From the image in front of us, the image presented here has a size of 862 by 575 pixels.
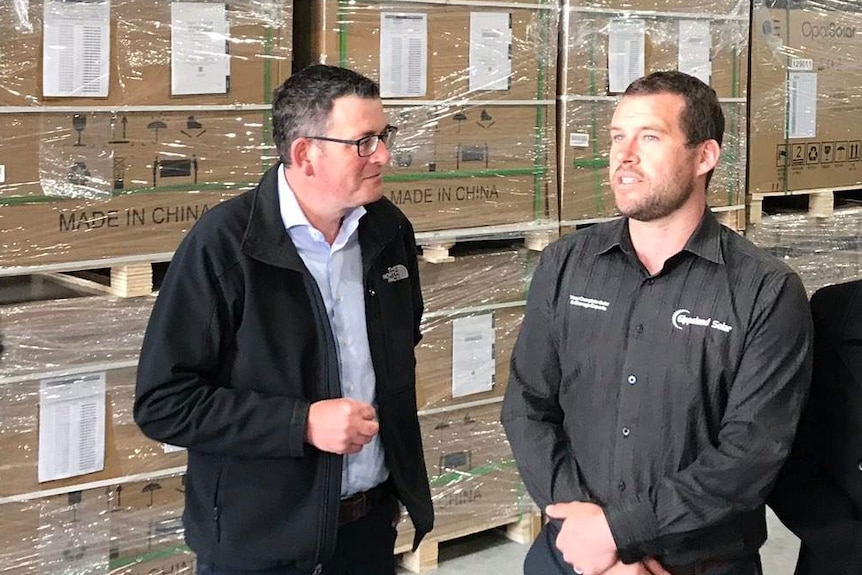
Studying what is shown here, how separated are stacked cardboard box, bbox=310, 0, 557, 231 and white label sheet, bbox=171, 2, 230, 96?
40cm

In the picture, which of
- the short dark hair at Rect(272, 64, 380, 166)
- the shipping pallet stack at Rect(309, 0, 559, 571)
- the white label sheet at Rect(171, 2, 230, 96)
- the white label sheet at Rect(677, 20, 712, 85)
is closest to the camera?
the short dark hair at Rect(272, 64, 380, 166)

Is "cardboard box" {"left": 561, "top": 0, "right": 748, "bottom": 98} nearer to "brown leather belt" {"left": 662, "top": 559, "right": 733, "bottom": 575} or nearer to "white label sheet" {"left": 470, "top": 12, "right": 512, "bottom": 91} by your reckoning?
"white label sheet" {"left": 470, "top": 12, "right": 512, "bottom": 91}

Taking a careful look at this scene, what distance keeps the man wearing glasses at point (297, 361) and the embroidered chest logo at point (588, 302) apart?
467 millimetres

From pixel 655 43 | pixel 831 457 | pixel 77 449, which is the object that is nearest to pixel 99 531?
pixel 77 449

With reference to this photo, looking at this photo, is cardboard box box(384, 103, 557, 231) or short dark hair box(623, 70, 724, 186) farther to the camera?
cardboard box box(384, 103, 557, 231)

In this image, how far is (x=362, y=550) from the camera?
283cm

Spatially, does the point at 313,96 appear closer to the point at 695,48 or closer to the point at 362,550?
the point at 362,550

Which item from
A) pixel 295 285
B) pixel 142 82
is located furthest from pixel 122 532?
pixel 295 285

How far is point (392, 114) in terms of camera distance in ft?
14.4

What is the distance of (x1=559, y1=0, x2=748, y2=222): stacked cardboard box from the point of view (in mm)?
4879

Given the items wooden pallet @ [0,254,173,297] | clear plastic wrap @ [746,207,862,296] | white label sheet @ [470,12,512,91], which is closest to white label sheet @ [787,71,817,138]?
clear plastic wrap @ [746,207,862,296]

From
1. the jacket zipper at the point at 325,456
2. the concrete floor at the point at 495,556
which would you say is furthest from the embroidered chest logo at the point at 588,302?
the concrete floor at the point at 495,556

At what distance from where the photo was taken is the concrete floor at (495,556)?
16.2 ft

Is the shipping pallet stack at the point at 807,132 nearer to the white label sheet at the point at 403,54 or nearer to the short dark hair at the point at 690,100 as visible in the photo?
the white label sheet at the point at 403,54
